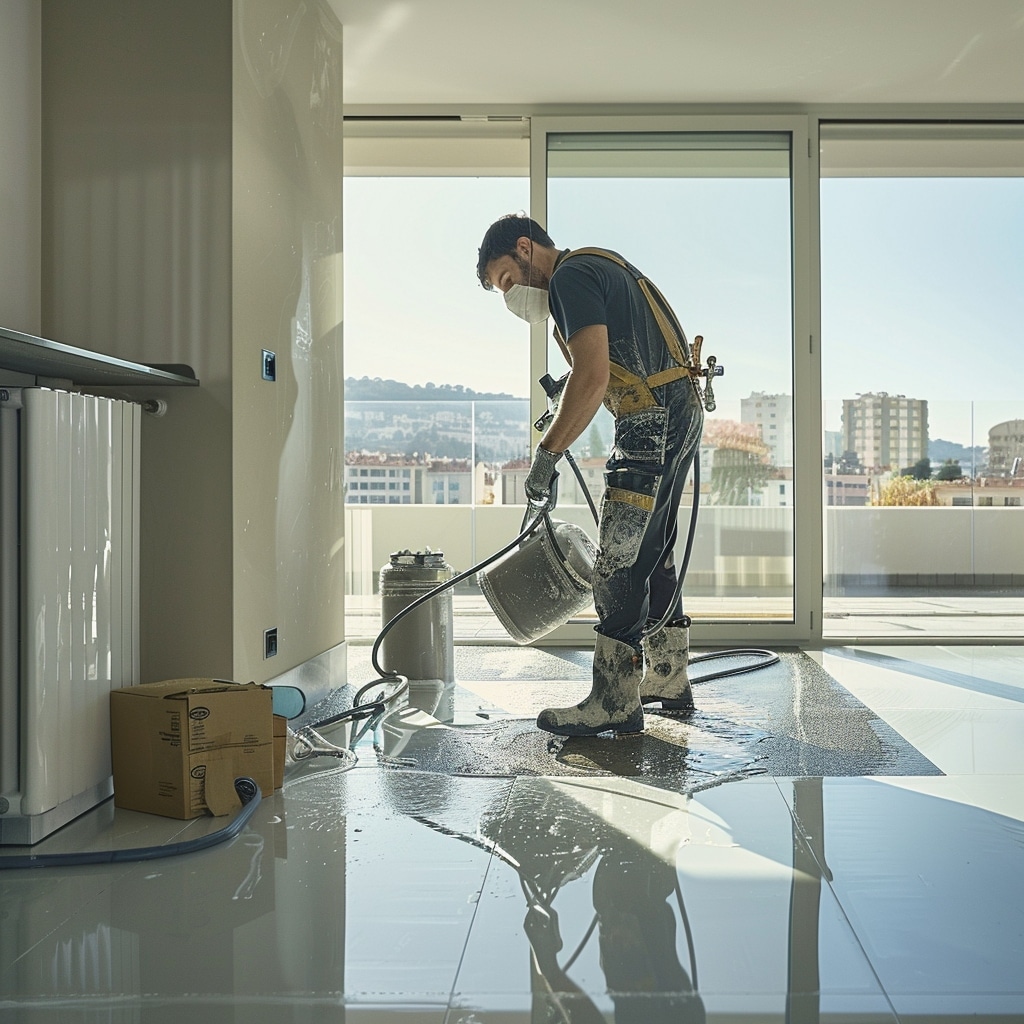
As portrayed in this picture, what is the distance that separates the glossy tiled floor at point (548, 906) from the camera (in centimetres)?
Answer: 134

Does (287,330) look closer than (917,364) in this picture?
Yes

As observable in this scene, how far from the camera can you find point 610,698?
2.83 meters

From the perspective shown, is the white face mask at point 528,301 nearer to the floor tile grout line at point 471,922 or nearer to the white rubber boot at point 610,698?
the white rubber boot at point 610,698

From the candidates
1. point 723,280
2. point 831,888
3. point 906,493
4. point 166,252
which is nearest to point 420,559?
point 166,252

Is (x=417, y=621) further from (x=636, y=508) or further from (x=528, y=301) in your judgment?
(x=528, y=301)

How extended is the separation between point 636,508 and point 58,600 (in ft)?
4.86

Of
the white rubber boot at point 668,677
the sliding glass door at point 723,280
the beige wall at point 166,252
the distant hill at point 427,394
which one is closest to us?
the beige wall at point 166,252

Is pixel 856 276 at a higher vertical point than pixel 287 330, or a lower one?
higher

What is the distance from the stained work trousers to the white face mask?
411mm

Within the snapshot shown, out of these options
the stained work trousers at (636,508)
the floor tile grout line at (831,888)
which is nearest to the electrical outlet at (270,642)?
the stained work trousers at (636,508)

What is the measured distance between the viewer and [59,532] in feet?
6.54

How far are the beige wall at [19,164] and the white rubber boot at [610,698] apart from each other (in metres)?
1.77

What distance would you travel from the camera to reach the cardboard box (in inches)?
82.5

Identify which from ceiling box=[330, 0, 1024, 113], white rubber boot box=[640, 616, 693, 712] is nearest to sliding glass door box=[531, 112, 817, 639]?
ceiling box=[330, 0, 1024, 113]
